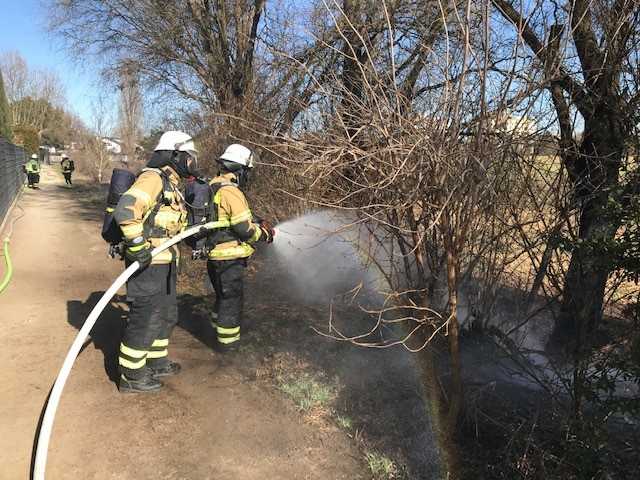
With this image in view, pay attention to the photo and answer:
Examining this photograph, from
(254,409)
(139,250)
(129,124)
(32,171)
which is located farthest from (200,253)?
(129,124)

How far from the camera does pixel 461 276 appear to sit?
3518 mm

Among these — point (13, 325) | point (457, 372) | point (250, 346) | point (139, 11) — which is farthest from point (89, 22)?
point (457, 372)

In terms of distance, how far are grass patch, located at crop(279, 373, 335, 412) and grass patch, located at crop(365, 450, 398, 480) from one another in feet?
2.33

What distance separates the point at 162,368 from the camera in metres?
4.32

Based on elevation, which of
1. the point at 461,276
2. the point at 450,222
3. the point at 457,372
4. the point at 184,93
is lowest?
the point at 457,372

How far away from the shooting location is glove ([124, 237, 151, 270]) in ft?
11.9

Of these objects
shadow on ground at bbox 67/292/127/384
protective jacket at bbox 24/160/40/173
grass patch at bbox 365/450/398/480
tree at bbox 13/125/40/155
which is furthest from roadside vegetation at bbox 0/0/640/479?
tree at bbox 13/125/40/155

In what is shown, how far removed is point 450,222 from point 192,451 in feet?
7.58

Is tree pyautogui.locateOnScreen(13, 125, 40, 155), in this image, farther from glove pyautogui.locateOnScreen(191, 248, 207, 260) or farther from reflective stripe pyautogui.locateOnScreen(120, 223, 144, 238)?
reflective stripe pyautogui.locateOnScreen(120, 223, 144, 238)

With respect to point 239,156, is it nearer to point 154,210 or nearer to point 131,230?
point 154,210

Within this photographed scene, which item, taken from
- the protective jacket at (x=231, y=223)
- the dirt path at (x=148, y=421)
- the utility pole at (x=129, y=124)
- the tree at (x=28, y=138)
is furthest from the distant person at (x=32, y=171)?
the protective jacket at (x=231, y=223)

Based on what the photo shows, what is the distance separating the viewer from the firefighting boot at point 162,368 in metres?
4.28

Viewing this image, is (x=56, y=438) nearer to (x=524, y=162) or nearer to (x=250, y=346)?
(x=250, y=346)

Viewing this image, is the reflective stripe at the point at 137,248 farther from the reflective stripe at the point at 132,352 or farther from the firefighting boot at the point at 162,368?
the firefighting boot at the point at 162,368
